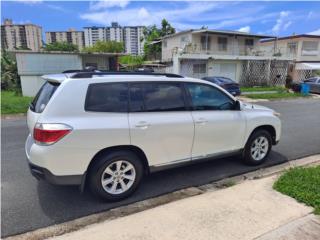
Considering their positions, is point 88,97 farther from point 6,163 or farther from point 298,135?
point 298,135

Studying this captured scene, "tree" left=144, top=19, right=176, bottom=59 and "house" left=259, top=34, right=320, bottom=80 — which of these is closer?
"house" left=259, top=34, right=320, bottom=80

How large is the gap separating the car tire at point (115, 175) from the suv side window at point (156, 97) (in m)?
0.68

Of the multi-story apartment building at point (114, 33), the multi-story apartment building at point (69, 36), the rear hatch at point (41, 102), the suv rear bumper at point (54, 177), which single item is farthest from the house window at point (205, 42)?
the multi-story apartment building at point (69, 36)

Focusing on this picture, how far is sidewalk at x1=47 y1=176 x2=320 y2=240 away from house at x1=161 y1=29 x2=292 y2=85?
1975 centimetres

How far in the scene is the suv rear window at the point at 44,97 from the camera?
3.37m

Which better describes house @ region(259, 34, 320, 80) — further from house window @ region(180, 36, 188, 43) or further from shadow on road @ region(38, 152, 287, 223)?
shadow on road @ region(38, 152, 287, 223)

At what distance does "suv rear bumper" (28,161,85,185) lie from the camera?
10.5 ft

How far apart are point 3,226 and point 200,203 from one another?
2.36m

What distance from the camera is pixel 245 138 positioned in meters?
4.70

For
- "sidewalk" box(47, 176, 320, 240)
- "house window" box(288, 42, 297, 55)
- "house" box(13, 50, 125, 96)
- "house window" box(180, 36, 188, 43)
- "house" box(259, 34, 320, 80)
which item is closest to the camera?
"sidewalk" box(47, 176, 320, 240)

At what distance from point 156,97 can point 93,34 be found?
245 feet

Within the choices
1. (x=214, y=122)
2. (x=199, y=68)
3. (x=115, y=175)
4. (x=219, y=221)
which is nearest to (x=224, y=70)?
(x=199, y=68)

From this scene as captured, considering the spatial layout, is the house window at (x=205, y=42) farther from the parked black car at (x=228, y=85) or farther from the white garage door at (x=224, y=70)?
the parked black car at (x=228, y=85)

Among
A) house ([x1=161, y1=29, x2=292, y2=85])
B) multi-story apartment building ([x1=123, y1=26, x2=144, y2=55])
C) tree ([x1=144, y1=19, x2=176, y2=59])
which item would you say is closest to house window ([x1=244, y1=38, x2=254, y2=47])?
house ([x1=161, y1=29, x2=292, y2=85])
